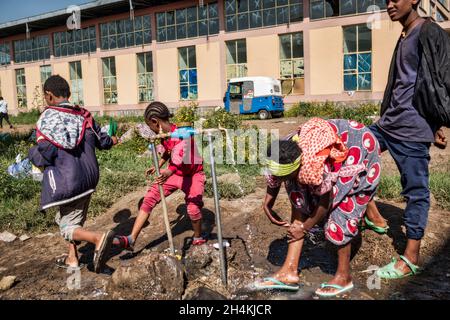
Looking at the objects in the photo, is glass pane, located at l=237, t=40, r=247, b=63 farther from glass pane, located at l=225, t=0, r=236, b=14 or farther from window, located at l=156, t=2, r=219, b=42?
glass pane, located at l=225, t=0, r=236, b=14

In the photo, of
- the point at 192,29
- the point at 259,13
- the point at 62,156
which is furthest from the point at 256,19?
the point at 62,156

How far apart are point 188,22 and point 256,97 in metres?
7.13

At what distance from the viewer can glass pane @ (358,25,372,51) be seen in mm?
17453

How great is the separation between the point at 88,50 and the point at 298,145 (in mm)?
25953

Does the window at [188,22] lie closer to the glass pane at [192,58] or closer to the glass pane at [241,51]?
the glass pane at [192,58]

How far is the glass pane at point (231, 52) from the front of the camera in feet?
68.1

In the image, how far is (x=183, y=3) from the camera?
2194cm

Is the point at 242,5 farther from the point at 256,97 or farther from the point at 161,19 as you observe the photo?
the point at 256,97

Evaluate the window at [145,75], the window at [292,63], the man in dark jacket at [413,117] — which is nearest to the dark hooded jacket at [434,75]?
the man in dark jacket at [413,117]

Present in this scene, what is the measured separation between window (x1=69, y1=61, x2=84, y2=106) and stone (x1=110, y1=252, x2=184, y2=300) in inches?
1009

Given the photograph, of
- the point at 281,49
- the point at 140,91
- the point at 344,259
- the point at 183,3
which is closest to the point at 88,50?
the point at 140,91

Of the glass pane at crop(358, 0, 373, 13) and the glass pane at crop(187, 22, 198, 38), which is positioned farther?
the glass pane at crop(187, 22, 198, 38)

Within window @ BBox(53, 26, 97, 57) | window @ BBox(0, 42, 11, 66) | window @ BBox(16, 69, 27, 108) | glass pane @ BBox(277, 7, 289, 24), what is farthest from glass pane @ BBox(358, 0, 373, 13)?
window @ BBox(0, 42, 11, 66)

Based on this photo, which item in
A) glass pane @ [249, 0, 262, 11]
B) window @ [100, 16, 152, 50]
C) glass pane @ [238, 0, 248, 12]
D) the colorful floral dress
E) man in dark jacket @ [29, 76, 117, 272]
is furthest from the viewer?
window @ [100, 16, 152, 50]
